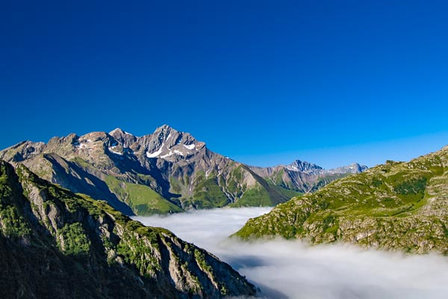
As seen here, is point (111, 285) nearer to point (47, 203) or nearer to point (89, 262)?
point (89, 262)

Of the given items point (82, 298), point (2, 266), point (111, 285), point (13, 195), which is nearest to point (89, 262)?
point (111, 285)

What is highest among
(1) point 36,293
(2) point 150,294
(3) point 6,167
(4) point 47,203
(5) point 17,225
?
(3) point 6,167

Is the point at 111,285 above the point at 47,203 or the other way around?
the other way around

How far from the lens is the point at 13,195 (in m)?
176

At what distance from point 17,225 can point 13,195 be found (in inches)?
1429

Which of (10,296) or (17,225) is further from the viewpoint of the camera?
(17,225)

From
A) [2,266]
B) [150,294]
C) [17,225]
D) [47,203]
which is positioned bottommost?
[150,294]

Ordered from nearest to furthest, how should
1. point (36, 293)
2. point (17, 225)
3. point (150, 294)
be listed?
1. point (36, 293)
2. point (17, 225)
3. point (150, 294)

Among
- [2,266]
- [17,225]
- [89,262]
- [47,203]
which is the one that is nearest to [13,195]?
[47,203]

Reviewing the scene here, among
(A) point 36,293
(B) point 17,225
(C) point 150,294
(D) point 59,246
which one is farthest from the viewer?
(C) point 150,294

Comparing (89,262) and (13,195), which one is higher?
(13,195)

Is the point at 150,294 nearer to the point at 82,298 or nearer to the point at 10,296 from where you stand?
the point at 82,298

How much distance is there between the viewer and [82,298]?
137 m

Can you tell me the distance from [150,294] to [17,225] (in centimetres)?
7605
